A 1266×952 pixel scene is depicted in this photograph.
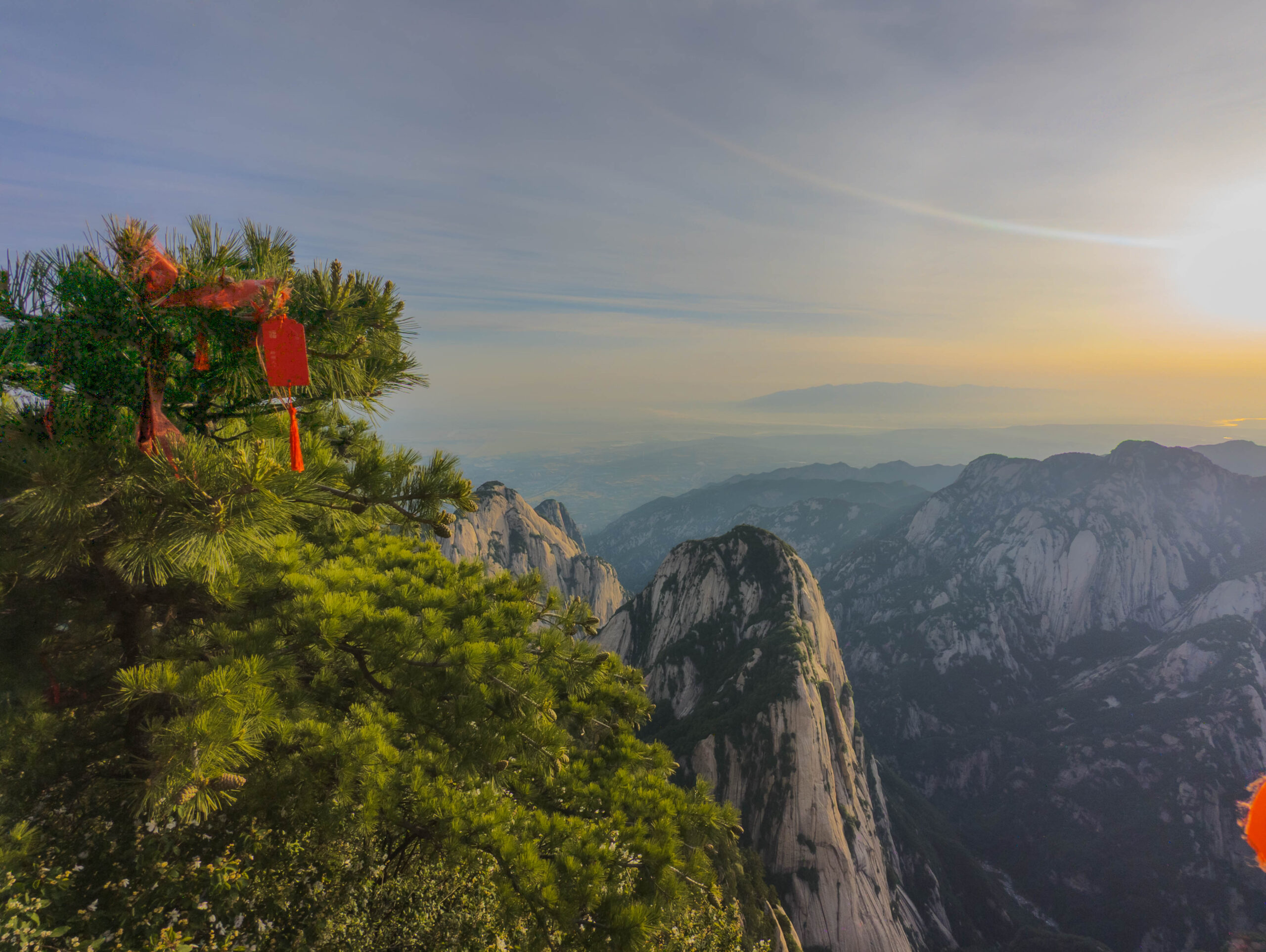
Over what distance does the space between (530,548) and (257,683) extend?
133264mm

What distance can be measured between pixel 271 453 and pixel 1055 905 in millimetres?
151688

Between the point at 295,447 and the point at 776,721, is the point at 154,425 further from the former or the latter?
the point at 776,721

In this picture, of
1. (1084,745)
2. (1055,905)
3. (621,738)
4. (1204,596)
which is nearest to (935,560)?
(1204,596)

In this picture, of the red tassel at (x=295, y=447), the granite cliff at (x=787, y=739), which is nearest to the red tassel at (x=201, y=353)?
the red tassel at (x=295, y=447)

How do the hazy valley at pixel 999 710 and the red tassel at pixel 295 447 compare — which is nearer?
the red tassel at pixel 295 447

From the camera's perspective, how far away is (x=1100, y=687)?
132m

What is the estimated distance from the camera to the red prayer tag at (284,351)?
5.32m

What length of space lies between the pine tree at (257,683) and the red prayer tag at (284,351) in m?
0.52

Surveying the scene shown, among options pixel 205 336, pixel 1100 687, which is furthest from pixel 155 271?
pixel 1100 687

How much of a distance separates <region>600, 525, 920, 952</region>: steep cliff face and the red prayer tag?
6961 cm

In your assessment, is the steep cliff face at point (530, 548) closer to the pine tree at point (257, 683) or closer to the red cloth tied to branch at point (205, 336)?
the pine tree at point (257, 683)

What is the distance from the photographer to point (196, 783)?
538 centimetres

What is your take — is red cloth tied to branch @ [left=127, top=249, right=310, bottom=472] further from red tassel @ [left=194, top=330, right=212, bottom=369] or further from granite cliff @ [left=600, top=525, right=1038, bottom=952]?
granite cliff @ [left=600, top=525, right=1038, bottom=952]

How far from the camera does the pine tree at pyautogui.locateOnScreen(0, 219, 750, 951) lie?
5.11 meters
